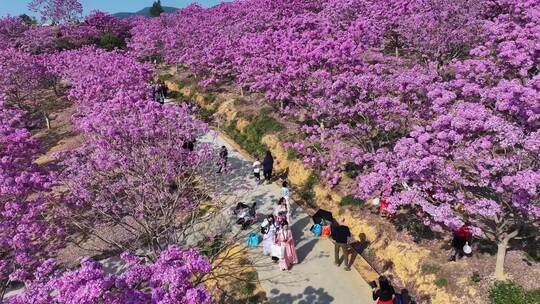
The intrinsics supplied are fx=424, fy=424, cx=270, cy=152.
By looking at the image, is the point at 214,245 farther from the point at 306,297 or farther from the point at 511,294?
the point at 511,294

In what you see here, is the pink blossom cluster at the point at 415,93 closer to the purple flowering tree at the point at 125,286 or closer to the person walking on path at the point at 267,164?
the person walking on path at the point at 267,164

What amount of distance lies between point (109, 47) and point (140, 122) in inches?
1888

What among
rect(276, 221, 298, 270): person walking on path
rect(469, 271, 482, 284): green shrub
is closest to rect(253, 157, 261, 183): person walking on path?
rect(276, 221, 298, 270): person walking on path

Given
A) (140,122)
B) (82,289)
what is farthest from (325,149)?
(82,289)

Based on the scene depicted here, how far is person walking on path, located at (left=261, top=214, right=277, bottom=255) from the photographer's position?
14962 mm

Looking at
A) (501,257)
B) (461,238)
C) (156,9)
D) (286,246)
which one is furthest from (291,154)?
(156,9)

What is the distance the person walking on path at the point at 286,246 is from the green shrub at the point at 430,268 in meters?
4.26

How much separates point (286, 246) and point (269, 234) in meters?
0.87

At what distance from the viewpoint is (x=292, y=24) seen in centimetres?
3041

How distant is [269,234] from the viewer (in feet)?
49.9

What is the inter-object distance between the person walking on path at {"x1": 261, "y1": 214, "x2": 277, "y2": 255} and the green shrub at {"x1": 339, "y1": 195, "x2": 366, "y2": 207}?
4.19m

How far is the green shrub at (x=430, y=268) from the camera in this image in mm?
13430

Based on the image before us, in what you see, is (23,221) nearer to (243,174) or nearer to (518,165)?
(243,174)

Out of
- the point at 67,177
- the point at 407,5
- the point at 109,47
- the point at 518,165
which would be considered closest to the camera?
the point at 518,165
